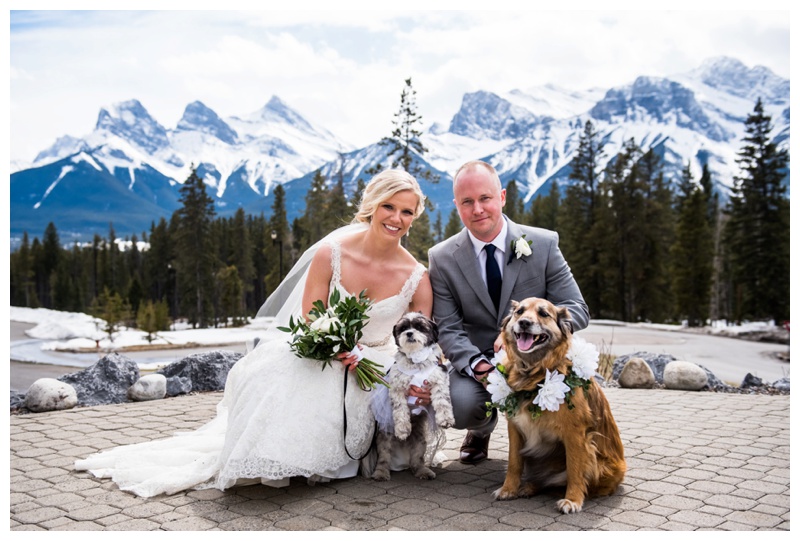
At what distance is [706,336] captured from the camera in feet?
94.5

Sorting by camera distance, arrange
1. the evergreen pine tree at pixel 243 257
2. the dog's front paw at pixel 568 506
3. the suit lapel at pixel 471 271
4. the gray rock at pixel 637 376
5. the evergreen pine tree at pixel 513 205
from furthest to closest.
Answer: the evergreen pine tree at pixel 243 257, the evergreen pine tree at pixel 513 205, the gray rock at pixel 637 376, the suit lapel at pixel 471 271, the dog's front paw at pixel 568 506

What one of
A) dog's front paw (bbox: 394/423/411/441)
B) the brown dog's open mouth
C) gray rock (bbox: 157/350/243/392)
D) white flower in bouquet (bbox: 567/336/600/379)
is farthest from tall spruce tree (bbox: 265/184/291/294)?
the brown dog's open mouth

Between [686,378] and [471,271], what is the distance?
17.8ft

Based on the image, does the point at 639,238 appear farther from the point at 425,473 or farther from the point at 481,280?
the point at 425,473

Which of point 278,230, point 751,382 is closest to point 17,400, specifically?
point 751,382

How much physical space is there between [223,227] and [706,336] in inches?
2429

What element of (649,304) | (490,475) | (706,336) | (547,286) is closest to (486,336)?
(547,286)

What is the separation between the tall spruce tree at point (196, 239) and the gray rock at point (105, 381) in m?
43.6

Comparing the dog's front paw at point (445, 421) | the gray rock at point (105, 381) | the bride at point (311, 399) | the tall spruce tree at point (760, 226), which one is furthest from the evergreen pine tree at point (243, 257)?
A: the dog's front paw at point (445, 421)

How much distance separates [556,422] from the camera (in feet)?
14.1

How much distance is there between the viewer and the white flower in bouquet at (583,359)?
169 inches

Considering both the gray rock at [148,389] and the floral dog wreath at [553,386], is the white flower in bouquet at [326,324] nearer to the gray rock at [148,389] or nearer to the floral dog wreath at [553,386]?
the floral dog wreath at [553,386]

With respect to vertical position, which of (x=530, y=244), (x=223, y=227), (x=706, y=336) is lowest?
(x=706, y=336)

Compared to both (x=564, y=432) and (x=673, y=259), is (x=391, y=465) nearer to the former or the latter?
(x=564, y=432)
